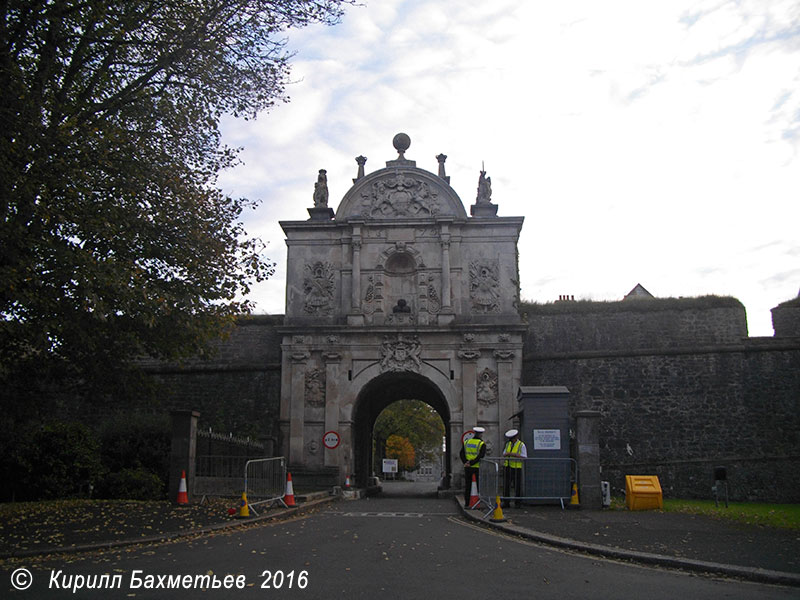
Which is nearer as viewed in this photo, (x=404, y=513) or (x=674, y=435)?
(x=404, y=513)

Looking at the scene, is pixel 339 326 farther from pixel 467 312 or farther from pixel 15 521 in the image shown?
pixel 15 521

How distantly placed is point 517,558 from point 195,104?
11.0m

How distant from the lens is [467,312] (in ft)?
78.9

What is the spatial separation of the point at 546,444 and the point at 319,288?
10.7 meters

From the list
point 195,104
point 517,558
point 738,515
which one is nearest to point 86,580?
point 517,558

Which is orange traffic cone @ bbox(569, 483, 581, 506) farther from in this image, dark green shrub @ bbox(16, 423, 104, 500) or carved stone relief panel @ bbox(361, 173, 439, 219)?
carved stone relief panel @ bbox(361, 173, 439, 219)

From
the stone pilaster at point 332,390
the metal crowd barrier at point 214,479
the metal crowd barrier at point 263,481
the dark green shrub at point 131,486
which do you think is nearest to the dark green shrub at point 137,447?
the dark green shrub at point 131,486

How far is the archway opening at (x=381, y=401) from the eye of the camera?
79.9 feet

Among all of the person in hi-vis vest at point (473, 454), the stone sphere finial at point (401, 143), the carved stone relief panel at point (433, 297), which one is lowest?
the person in hi-vis vest at point (473, 454)

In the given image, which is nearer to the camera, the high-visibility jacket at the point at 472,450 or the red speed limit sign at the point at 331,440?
the high-visibility jacket at the point at 472,450

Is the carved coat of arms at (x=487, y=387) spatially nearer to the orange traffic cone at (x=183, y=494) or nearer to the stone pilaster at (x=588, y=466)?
the stone pilaster at (x=588, y=466)

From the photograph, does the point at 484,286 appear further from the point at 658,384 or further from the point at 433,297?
the point at 658,384

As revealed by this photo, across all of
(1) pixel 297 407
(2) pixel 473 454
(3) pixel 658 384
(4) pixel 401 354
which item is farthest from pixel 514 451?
(3) pixel 658 384

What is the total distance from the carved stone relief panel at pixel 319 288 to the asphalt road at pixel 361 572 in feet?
46.3
